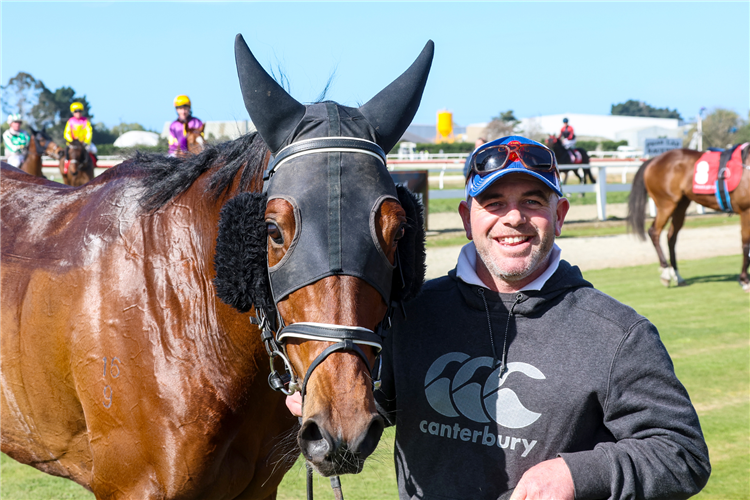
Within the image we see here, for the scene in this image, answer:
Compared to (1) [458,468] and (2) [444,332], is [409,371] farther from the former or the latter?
(1) [458,468]

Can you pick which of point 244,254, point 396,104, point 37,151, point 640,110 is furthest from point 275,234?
point 640,110

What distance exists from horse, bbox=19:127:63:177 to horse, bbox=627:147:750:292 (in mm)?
11587

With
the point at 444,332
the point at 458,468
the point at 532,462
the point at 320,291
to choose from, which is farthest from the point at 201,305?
the point at 532,462

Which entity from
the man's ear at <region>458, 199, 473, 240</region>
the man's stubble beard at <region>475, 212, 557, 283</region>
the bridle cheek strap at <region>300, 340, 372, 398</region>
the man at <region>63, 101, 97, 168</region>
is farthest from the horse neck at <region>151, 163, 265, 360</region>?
the man at <region>63, 101, 97, 168</region>

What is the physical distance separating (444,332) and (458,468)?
402 mm

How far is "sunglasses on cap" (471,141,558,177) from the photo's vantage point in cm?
201

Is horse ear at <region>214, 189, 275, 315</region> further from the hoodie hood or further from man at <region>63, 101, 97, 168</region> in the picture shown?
man at <region>63, 101, 97, 168</region>

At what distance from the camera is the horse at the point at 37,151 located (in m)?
13.7

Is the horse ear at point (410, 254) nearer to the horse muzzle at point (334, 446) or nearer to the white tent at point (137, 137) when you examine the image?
the horse muzzle at point (334, 446)

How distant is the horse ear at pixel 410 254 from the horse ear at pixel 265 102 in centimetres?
40

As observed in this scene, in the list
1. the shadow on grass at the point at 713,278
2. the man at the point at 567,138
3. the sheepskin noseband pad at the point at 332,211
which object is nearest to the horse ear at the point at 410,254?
the sheepskin noseband pad at the point at 332,211

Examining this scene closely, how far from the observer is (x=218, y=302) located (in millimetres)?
2291

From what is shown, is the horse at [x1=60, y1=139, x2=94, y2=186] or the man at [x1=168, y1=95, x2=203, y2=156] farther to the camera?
the horse at [x1=60, y1=139, x2=94, y2=186]

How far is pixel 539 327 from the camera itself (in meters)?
1.99
